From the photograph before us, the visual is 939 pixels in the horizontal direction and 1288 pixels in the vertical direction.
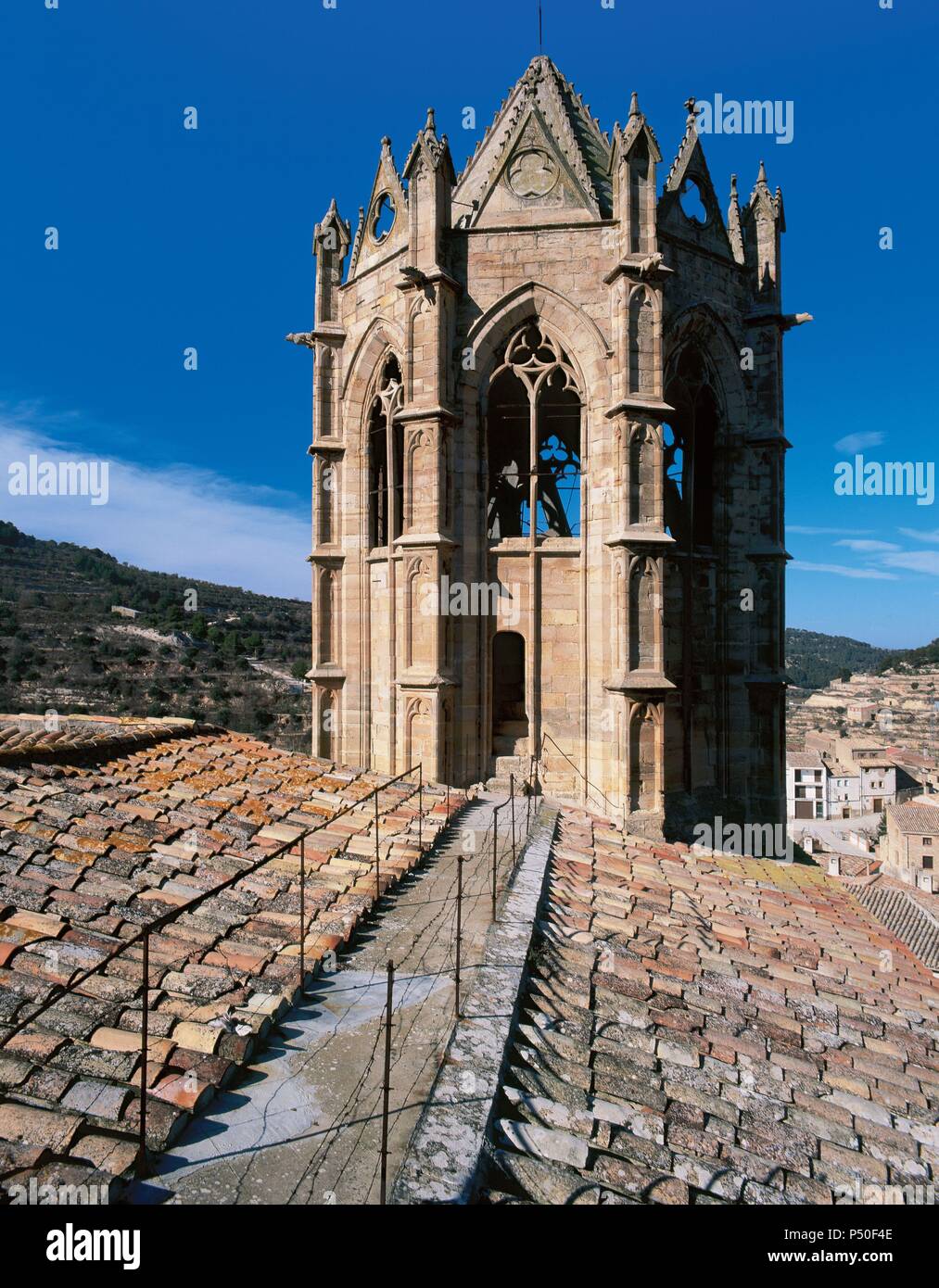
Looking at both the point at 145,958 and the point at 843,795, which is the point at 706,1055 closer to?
the point at 145,958

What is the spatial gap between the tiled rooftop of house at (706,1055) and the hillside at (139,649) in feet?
107

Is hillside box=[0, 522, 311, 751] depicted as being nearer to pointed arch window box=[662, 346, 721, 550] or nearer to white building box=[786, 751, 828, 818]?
pointed arch window box=[662, 346, 721, 550]

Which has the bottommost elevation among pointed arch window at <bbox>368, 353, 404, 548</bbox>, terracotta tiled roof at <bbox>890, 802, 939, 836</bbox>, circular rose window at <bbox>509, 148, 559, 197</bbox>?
terracotta tiled roof at <bbox>890, 802, 939, 836</bbox>

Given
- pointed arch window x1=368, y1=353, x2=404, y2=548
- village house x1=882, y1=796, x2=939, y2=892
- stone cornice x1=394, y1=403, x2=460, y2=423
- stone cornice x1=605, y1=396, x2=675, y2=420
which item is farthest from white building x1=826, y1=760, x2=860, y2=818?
stone cornice x1=394, y1=403, x2=460, y2=423

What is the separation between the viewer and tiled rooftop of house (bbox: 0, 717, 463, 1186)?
344 centimetres

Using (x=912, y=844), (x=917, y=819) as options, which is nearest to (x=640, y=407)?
(x=912, y=844)

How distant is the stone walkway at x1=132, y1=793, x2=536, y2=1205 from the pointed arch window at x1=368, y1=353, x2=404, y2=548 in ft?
30.4

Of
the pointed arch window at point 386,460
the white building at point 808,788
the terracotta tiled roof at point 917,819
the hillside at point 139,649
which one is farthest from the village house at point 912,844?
the pointed arch window at point 386,460

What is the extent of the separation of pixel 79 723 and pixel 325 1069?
9.03 metres

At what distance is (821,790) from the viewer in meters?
72.1

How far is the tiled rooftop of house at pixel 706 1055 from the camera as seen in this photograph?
144 inches

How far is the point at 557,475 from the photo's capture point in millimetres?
13602
